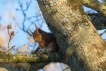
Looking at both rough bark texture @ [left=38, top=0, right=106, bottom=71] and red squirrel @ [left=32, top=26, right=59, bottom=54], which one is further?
red squirrel @ [left=32, top=26, right=59, bottom=54]

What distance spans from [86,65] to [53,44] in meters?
0.60

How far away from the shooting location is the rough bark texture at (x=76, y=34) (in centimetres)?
154

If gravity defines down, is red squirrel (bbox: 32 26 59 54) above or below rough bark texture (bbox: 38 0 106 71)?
below

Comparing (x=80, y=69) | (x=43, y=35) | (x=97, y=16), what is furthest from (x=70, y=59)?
(x=97, y=16)

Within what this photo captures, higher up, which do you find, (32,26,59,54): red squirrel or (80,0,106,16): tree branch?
(80,0,106,16): tree branch

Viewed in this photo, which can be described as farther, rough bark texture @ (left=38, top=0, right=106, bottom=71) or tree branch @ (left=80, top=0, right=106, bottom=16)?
tree branch @ (left=80, top=0, right=106, bottom=16)

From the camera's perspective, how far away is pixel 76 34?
162 cm

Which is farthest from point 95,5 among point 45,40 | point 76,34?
point 76,34

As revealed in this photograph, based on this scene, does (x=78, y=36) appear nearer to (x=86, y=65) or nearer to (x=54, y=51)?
(x=86, y=65)

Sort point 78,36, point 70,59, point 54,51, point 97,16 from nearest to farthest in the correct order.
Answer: point 78,36
point 70,59
point 54,51
point 97,16

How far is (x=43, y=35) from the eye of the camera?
2252 millimetres

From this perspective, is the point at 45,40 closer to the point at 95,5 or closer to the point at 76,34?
the point at 95,5

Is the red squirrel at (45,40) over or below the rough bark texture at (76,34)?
below

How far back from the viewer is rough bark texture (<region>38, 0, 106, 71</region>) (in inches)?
60.7
